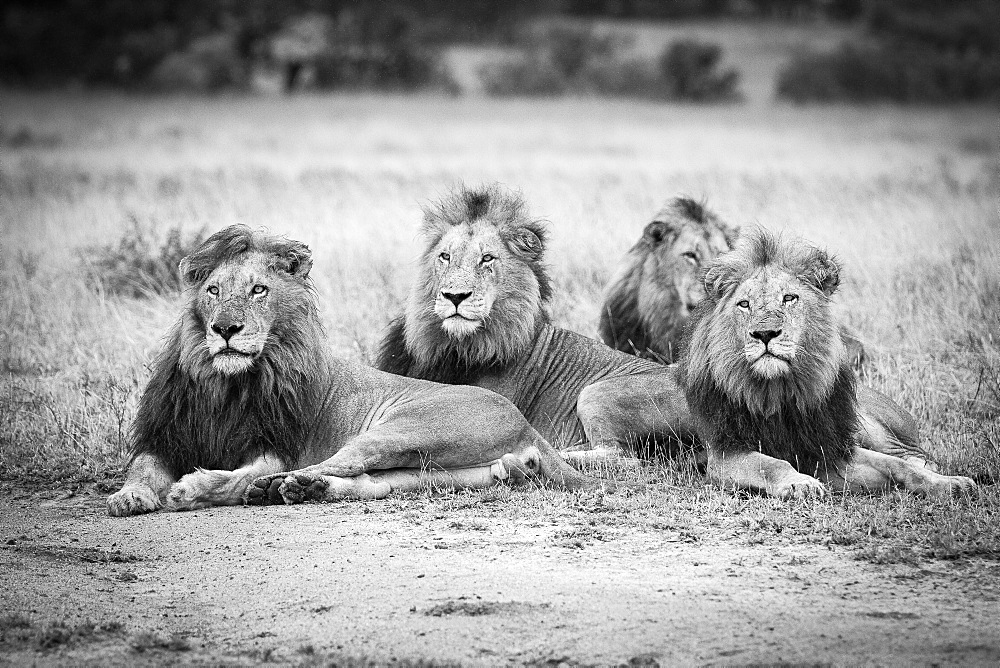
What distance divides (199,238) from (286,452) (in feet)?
16.1

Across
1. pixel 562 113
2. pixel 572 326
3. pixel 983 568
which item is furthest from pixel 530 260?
pixel 562 113

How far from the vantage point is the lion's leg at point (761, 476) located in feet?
21.8

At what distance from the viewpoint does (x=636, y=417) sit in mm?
7695

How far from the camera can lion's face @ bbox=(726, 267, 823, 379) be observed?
671 cm

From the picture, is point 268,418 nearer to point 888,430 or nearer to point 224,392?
point 224,392

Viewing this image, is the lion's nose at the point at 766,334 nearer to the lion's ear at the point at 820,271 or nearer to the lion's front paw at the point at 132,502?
the lion's ear at the point at 820,271

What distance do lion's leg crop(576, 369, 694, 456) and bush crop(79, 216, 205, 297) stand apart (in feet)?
15.7

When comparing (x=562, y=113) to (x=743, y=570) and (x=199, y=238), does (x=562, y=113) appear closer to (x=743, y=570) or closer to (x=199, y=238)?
(x=199, y=238)

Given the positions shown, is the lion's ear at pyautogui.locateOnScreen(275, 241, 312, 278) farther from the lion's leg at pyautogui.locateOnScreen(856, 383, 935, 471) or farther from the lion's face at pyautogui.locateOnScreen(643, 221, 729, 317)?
the lion's leg at pyautogui.locateOnScreen(856, 383, 935, 471)

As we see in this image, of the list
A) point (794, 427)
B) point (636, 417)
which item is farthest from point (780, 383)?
point (636, 417)

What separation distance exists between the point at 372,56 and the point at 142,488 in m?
38.5

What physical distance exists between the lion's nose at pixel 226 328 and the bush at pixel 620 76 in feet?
117

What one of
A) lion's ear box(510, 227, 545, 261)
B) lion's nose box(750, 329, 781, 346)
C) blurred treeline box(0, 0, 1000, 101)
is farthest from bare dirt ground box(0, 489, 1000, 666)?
blurred treeline box(0, 0, 1000, 101)

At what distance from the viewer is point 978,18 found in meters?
48.6
